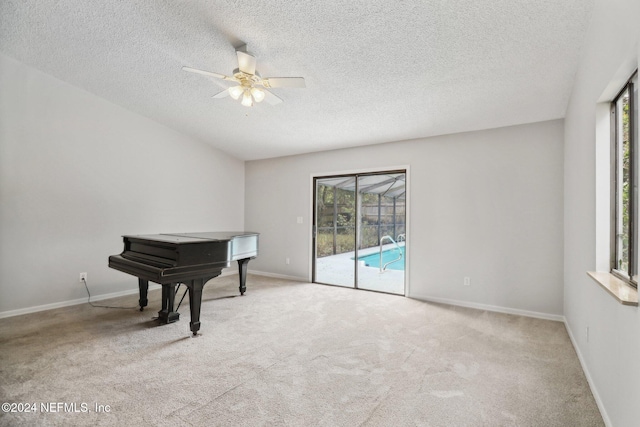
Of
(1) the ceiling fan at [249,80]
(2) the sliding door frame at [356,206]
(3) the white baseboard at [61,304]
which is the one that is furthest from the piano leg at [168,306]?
(2) the sliding door frame at [356,206]

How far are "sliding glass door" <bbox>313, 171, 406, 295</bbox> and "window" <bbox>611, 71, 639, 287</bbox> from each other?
104 inches

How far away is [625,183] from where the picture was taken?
6.18 feet

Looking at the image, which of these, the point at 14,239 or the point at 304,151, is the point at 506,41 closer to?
the point at 304,151

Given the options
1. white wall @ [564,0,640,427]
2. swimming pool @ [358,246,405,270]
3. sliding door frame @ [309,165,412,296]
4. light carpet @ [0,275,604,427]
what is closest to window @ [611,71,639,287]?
white wall @ [564,0,640,427]

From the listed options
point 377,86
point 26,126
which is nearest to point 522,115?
point 377,86

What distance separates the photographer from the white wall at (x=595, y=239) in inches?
56.0

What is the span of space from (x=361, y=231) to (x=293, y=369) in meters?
2.98

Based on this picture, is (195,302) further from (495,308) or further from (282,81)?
(495,308)

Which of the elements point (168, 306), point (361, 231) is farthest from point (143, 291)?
point (361, 231)

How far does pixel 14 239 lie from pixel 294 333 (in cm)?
351

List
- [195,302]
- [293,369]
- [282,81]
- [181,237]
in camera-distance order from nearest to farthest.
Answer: [293,369]
[282,81]
[195,302]
[181,237]

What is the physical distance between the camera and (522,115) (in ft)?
11.5

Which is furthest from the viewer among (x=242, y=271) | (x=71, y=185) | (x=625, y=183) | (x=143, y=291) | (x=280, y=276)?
(x=280, y=276)

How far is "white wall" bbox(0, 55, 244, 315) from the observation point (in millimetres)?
3537
